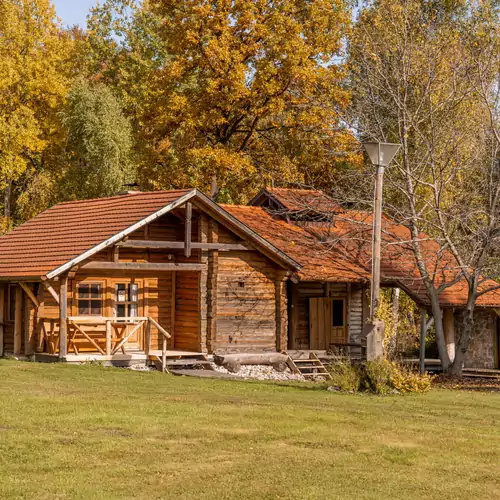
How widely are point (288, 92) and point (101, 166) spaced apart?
907cm

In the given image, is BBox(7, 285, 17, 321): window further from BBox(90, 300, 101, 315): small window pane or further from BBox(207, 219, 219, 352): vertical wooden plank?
BBox(207, 219, 219, 352): vertical wooden plank

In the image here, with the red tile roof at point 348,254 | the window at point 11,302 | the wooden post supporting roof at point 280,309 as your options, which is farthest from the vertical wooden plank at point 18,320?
the red tile roof at point 348,254

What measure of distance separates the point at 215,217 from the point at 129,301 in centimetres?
377

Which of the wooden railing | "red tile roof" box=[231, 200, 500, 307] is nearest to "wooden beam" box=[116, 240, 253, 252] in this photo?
the wooden railing

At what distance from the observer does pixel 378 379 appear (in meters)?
22.6

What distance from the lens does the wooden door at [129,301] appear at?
3025 centimetres

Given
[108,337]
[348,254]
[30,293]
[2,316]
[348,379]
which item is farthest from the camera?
[348,254]

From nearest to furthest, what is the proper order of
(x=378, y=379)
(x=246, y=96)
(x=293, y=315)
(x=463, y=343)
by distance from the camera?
(x=378, y=379) → (x=463, y=343) → (x=293, y=315) → (x=246, y=96)

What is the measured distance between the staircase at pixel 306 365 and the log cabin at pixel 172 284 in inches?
30.3

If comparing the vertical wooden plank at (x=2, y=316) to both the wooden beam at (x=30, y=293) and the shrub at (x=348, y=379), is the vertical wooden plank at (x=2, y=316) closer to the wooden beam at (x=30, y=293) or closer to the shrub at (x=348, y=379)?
the wooden beam at (x=30, y=293)

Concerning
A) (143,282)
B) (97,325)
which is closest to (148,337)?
(97,325)

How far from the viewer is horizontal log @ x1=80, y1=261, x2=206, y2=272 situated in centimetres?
2825

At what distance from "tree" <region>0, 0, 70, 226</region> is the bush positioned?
74.9ft

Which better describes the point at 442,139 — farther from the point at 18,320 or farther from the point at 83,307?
the point at 18,320
